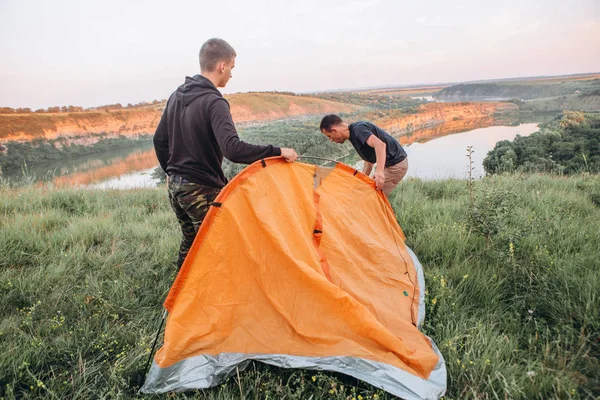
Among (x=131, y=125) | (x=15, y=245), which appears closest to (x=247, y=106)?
(x=131, y=125)

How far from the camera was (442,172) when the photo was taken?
907cm

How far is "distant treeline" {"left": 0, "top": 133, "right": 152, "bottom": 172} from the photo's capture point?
43.9 ft

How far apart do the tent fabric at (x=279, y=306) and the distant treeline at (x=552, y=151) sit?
9618mm

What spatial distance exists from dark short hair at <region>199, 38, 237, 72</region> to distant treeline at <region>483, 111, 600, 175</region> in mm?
10223

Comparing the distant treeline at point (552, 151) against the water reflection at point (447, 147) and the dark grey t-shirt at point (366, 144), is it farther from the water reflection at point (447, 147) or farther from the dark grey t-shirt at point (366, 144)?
the dark grey t-shirt at point (366, 144)

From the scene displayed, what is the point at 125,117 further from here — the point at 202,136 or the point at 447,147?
the point at 202,136

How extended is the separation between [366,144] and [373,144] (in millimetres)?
216

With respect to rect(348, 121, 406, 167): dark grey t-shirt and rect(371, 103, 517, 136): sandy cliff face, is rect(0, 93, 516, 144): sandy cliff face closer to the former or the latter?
rect(371, 103, 517, 136): sandy cliff face

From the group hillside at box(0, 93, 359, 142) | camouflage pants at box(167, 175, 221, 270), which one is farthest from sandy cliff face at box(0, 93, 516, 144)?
camouflage pants at box(167, 175, 221, 270)

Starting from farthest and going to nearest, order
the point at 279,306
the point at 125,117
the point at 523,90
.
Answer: the point at 523,90 → the point at 125,117 → the point at 279,306

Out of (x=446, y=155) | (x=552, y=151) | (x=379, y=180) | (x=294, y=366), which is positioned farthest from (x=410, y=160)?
(x=294, y=366)

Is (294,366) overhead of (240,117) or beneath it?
beneath

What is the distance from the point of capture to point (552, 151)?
→ 1138cm

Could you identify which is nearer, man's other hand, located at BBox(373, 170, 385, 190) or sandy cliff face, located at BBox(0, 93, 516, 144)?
man's other hand, located at BBox(373, 170, 385, 190)
